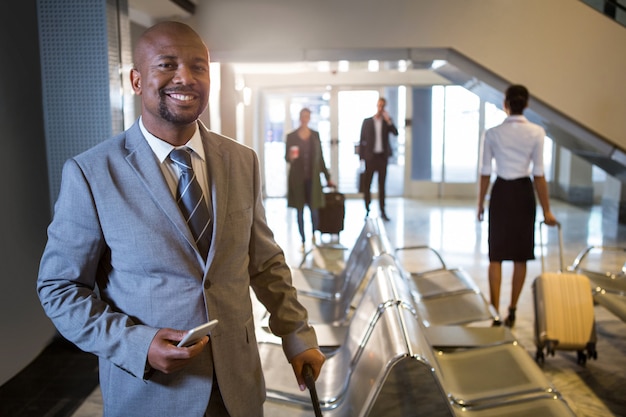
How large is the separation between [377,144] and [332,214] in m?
3.12

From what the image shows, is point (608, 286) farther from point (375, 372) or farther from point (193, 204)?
point (193, 204)

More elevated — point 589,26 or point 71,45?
point 589,26

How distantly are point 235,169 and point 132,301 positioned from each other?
0.46 m

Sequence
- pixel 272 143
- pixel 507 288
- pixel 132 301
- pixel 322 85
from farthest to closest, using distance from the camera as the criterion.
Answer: pixel 272 143 < pixel 322 85 < pixel 507 288 < pixel 132 301

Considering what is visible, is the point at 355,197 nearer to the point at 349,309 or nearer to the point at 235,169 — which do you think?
the point at 349,309

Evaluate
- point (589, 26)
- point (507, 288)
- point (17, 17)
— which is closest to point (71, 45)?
point (17, 17)

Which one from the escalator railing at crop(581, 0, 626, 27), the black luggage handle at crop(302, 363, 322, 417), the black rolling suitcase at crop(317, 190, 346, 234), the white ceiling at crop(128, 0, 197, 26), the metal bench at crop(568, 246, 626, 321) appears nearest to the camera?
the black luggage handle at crop(302, 363, 322, 417)

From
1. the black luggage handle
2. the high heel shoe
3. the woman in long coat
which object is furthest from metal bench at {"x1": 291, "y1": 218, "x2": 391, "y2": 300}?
the woman in long coat

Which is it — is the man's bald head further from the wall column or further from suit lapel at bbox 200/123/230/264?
the wall column

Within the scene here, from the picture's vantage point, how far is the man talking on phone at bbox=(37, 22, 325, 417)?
1554 millimetres

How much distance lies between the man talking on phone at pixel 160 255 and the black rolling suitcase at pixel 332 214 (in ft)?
23.4

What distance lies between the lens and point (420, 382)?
288 cm

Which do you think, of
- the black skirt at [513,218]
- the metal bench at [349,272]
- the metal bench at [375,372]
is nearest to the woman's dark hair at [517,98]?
the black skirt at [513,218]

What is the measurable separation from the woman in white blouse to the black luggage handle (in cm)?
364
